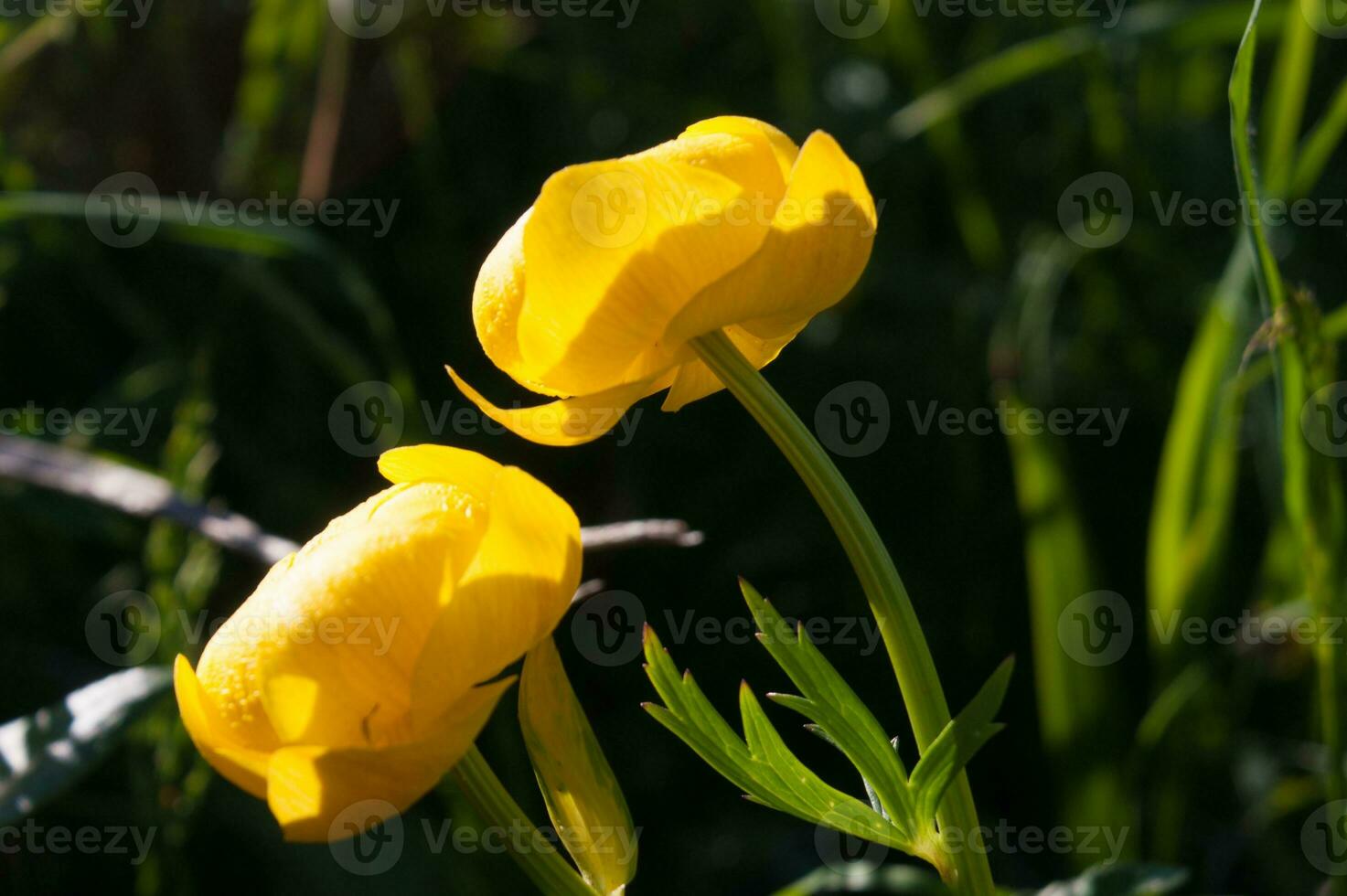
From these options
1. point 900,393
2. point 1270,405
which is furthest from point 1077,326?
point 1270,405

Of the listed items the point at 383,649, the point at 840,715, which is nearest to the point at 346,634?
the point at 383,649

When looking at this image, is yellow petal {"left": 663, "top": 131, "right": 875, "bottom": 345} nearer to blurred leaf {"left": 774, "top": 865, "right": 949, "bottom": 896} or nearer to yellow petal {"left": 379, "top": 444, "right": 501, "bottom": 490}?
yellow petal {"left": 379, "top": 444, "right": 501, "bottom": 490}

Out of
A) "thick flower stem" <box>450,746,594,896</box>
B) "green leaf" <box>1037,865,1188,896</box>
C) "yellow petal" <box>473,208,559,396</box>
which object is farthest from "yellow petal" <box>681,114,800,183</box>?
"green leaf" <box>1037,865,1188,896</box>

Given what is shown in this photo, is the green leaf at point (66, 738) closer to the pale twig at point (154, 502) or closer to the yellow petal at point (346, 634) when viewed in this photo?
the pale twig at point (154, 502)

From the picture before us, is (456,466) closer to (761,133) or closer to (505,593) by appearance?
(505,593)

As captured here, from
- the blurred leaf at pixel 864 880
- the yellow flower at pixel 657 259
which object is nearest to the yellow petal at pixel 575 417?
the yellow flower at pixel 657 259

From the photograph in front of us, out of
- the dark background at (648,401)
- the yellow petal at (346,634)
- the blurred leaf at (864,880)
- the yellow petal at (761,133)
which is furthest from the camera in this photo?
the dark background at (648,401)
